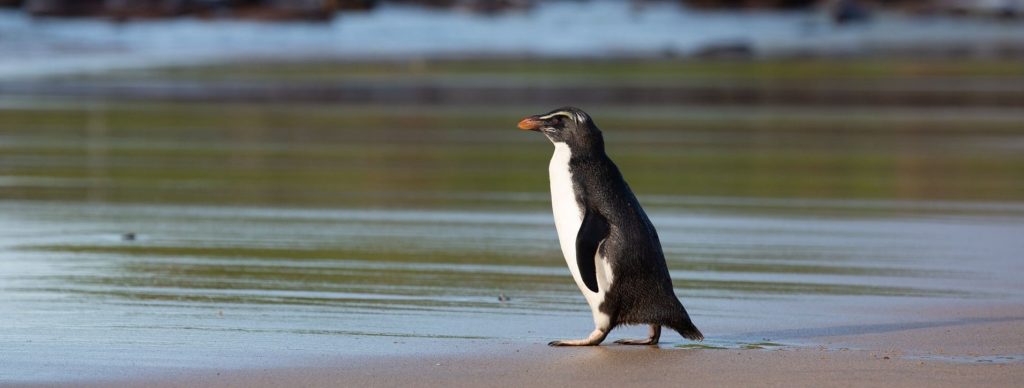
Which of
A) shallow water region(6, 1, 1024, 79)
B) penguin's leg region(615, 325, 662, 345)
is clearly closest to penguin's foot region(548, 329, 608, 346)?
penguin's leg region(615, 325, 662, 345)

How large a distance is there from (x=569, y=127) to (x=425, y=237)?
12.2ft

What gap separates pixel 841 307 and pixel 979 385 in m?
2.02

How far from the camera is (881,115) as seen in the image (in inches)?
925

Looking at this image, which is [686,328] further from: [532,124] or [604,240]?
[532,124]

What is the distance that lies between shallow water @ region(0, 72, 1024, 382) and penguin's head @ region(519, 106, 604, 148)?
0.82m

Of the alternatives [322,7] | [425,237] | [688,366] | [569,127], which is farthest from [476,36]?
[688,366]

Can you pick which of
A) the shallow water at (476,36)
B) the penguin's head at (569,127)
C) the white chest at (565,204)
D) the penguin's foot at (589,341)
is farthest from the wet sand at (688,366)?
the shallow water at (476,36)

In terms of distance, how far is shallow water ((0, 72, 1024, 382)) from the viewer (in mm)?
7426

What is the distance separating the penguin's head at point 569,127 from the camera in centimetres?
712

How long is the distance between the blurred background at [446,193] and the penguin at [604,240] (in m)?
0.25

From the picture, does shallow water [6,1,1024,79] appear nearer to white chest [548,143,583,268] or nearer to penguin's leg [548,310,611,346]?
white chest [548,143,583,268]

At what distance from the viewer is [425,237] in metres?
10.8

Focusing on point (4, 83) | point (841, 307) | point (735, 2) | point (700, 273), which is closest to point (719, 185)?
point (700, 273)

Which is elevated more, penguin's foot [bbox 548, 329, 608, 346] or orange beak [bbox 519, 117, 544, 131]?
orange beak [bbox 519, 117, 544, 131]
